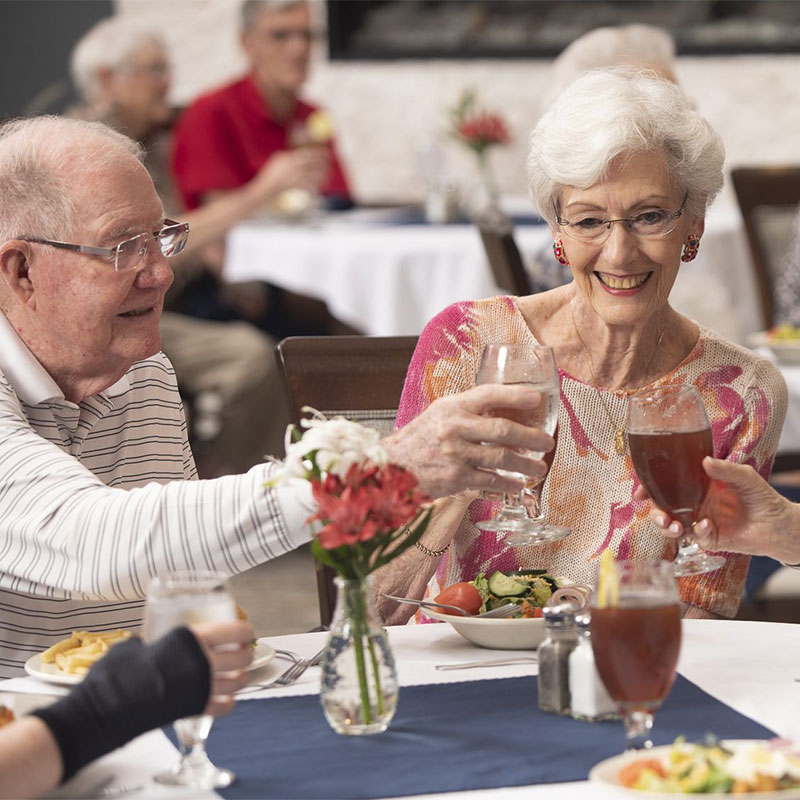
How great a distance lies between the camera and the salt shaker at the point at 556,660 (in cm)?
157

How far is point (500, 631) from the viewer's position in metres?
1.78

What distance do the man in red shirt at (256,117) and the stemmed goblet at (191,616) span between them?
5.03 m

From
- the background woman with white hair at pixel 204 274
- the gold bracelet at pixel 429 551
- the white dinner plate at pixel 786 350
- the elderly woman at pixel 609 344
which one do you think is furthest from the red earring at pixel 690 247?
the background woman with white hair at pixel 204 274

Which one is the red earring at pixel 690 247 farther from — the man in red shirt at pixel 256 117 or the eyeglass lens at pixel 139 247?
the man in red shirt at pixel 256 117

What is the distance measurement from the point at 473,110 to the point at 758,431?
5.85 metres

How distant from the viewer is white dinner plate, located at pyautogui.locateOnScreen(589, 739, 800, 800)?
1.24m

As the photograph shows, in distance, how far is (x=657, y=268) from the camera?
226 cm

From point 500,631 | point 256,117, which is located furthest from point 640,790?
point 256,117

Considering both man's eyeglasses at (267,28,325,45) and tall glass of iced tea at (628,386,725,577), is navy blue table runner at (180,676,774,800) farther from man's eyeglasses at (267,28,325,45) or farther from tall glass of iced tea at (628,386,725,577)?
man's eyeglasses at (267,28,325,45)

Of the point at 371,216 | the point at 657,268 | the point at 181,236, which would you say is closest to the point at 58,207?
the point at 181,236

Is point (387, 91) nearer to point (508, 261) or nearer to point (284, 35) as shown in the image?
point (284, 35)

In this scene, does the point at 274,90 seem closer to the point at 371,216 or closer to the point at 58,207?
the point at 371,216

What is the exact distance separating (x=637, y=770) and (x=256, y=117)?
5.69 meters

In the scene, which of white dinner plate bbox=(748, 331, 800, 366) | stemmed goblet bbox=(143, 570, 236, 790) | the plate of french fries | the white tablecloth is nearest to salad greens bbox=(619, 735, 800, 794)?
stemmed goblet bbox=(143, 570, 236, 790)
